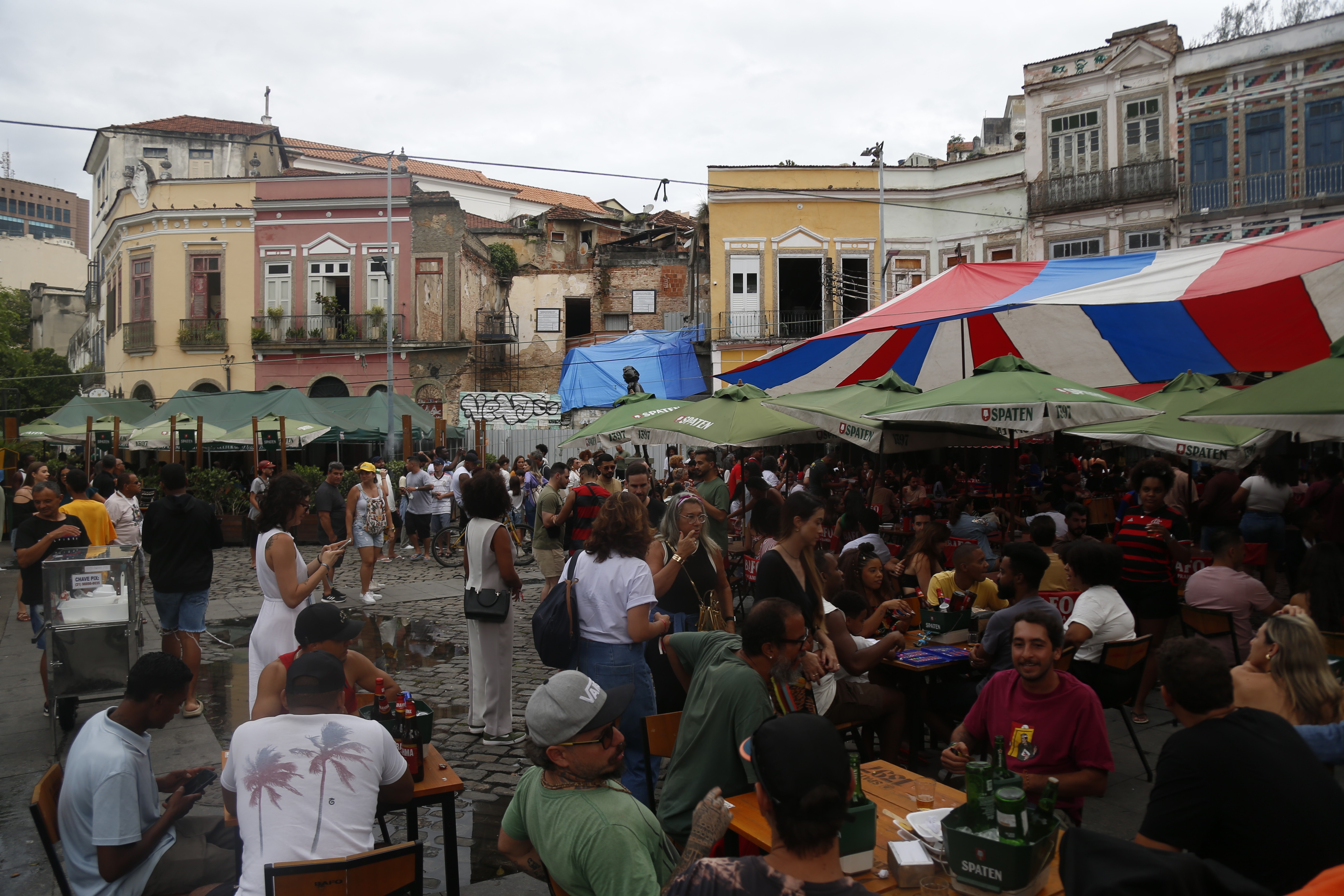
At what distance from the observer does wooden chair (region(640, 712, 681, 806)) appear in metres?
3.83

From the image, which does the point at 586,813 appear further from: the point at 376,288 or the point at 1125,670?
the point at 376,288

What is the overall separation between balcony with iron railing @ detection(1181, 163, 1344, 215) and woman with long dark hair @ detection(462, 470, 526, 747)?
71.0 feet

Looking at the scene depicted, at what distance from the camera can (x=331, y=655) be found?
342 centimetres

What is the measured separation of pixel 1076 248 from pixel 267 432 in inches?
844

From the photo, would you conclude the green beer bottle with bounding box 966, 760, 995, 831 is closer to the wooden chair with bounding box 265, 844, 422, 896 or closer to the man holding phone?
the wooden chair with bounding box 265, 844, 422, 896

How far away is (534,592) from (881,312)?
6.18m

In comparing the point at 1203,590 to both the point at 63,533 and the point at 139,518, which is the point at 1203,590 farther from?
the point at 139,518

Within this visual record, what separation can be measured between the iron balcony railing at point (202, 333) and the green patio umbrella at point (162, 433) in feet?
33.4

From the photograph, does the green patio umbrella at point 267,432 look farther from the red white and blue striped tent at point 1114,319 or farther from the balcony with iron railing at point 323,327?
the red white and blue striped tent at point 1114,319

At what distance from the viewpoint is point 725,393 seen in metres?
10.1

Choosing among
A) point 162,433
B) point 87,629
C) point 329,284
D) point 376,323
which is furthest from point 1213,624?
point 329,284

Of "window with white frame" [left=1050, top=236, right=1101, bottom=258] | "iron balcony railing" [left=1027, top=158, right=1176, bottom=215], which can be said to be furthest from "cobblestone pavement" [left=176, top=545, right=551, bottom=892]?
"iron balcony railing" [left=1027, top=158, right=1176, bottom=215]

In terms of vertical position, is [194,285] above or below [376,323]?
above

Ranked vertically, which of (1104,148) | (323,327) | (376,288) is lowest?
(323,327)
